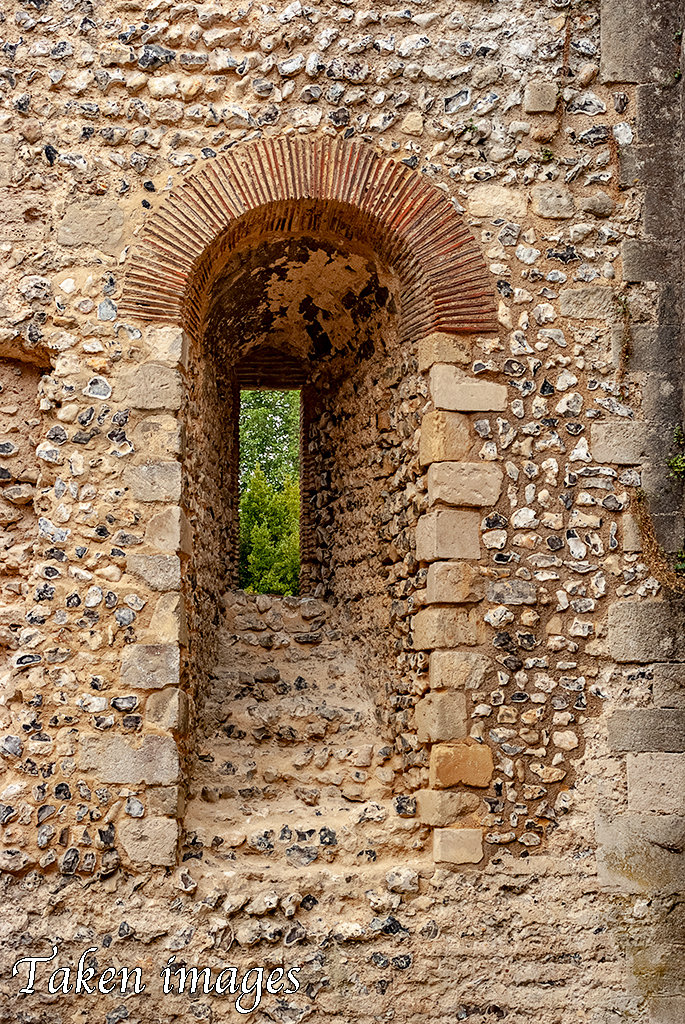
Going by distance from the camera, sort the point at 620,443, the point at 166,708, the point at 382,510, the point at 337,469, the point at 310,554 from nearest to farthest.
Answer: the point at 166,708
the point at 620,443
the point at 382,510
the point at 337,469
the point at 310,554

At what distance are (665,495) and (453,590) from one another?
120 centimetres

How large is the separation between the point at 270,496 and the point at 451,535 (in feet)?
31.7

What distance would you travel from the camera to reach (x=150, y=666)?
15.0 ft

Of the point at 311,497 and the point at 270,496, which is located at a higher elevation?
the point at 270,496

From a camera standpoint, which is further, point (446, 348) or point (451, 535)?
point (446, 348)

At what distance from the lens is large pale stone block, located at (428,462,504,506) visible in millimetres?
4828

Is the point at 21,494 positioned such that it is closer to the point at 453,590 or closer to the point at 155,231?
the point at 155,231

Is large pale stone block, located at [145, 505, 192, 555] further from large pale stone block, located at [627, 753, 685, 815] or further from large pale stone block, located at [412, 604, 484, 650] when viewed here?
large pale stone block, located at [627, 753, 685, 815]

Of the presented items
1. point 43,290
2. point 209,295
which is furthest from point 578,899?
point 43,290

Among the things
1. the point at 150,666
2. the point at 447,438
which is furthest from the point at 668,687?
the point at 150,666

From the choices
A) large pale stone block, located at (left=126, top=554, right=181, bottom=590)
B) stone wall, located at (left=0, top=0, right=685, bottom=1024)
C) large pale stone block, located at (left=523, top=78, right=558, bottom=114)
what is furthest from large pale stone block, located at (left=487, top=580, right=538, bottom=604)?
large pale stone block, located at (left=523, top=78, right=558, bottom=114)

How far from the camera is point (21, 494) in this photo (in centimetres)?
488

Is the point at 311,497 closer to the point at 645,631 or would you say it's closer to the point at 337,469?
the point at 337,469

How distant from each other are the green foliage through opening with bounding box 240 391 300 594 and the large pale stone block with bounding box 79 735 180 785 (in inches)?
234
